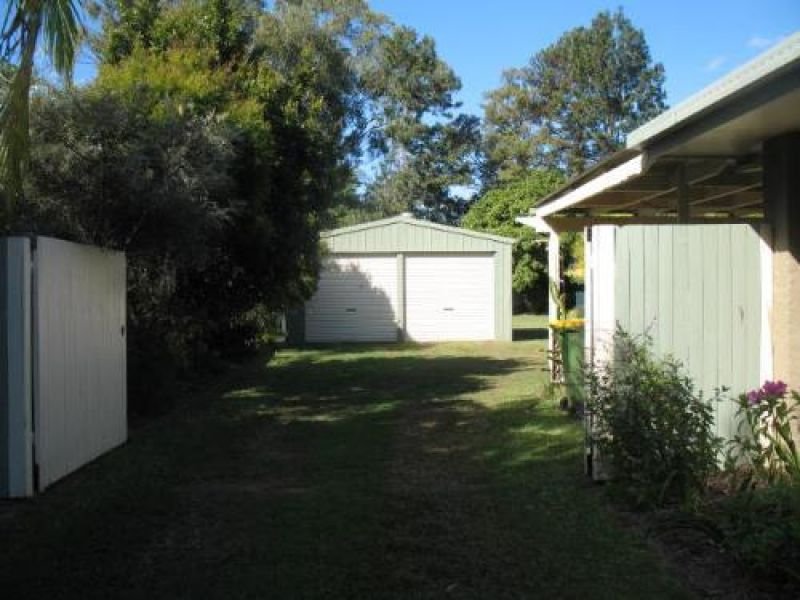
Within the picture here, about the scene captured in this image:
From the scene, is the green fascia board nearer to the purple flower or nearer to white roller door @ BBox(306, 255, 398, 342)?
the purple flower

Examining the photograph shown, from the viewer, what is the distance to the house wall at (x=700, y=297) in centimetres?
700

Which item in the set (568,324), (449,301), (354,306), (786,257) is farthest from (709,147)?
(354,306)

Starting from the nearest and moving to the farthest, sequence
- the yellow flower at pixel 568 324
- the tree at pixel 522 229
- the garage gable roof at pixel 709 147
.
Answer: the garage gable roof at pixel 709 147 → the yellow flower at pixel 568 324 → the tree at pixel 522 229

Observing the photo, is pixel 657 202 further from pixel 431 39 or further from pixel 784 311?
pixel 431 39

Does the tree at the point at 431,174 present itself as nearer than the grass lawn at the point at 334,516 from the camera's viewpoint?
No

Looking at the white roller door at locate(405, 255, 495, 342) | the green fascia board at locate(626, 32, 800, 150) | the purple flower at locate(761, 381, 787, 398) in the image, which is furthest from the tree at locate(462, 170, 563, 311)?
the purple flower at locate(761, 381, 787, 398)

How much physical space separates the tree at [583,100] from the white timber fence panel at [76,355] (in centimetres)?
4057

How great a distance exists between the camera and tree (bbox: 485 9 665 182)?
161ft

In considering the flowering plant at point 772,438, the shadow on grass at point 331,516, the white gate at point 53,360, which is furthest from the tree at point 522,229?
the flowering plant at point 772,438

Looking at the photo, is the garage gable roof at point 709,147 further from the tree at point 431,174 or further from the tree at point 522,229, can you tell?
the tree at point 431,174

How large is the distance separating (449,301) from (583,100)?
27.5m

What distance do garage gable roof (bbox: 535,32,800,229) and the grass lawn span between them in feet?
8.81

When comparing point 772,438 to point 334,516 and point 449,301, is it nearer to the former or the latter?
point 334,516

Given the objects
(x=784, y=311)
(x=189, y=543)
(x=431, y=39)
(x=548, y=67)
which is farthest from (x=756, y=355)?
(x=548, y=67)
